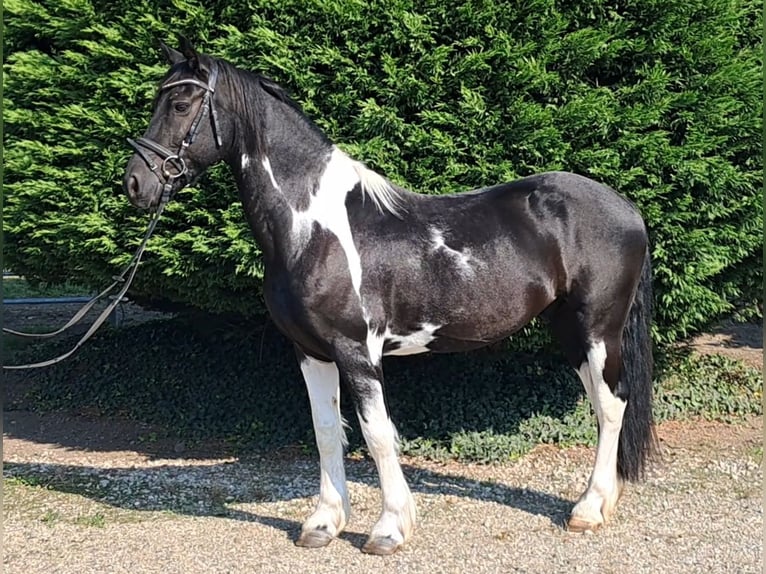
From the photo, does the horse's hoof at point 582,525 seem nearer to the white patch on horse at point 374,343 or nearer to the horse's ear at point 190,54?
the white patch on horse at point 374,343

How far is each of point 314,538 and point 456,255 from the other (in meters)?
1.58

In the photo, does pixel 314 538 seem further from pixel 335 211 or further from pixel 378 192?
pixel 378 192

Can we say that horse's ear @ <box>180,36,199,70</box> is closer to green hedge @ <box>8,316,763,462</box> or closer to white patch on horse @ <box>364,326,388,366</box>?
white patch on horse @ <box>364,326,388,366</box>

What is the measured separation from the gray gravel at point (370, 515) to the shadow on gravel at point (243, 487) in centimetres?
1

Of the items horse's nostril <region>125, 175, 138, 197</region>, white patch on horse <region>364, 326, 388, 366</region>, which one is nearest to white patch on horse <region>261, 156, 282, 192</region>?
horse's nostril <region>125, 175, 138, 197</region>

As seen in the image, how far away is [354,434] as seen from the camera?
5.91 metres

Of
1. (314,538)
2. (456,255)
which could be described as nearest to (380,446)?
(314,538)

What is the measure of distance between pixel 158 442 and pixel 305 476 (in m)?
1.55

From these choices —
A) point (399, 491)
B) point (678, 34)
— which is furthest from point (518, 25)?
point (399, 491)

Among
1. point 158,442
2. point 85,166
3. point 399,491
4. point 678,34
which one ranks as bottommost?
point 158,442

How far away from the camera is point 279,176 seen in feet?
12.5

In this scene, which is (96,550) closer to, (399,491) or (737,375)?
(399,491)

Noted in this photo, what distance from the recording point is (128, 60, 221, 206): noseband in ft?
11.7

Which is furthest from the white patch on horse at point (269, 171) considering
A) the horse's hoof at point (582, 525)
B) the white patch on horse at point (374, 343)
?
the horse's hoof at point (582, 525)
